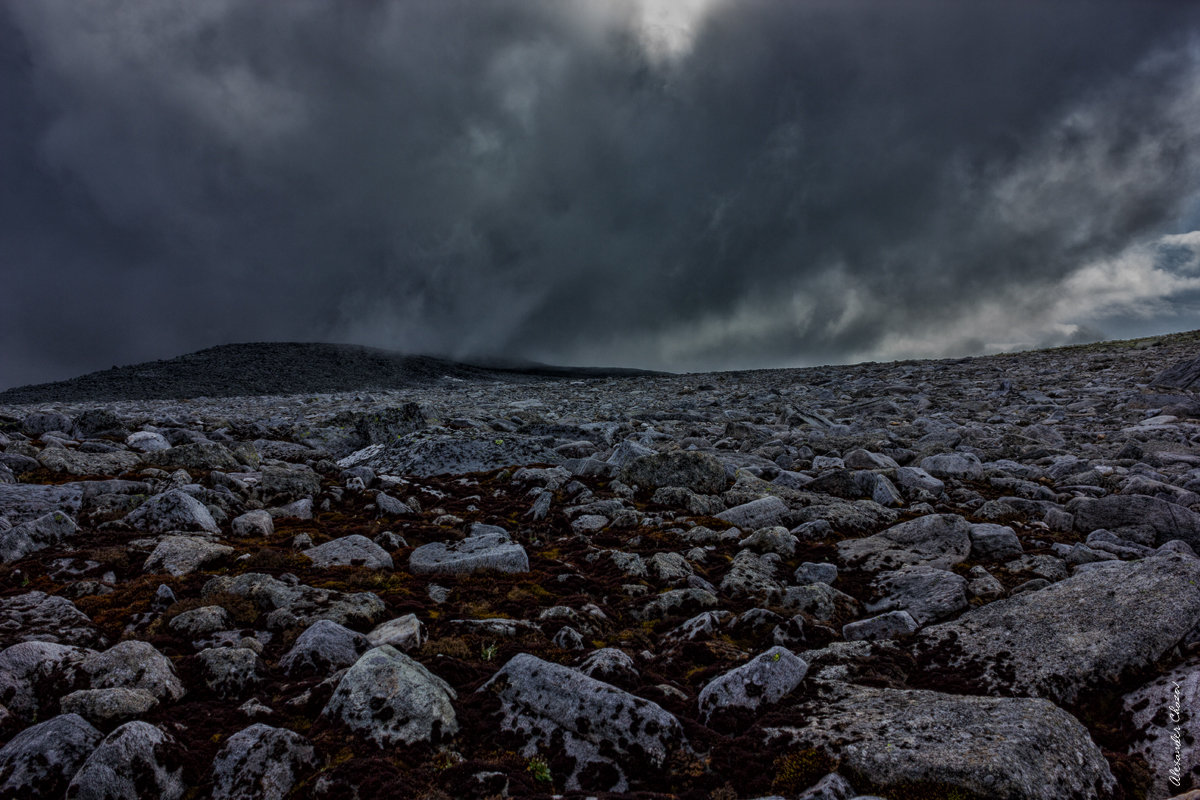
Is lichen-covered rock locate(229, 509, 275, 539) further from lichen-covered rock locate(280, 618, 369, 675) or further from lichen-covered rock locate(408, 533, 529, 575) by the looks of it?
lichen-covered rock locate(280, 618, 369, 675)

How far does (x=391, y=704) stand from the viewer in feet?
16.7

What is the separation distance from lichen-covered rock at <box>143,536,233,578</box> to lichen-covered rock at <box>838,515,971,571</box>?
10.5m

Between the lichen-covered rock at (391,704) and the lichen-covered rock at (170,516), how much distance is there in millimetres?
6885

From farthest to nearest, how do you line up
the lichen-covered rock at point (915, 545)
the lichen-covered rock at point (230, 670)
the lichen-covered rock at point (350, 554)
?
the lichen-covered rock at point (350, 554) < the lichen-covered rock at point (915, 545) < the lichen-covered rock at point (230, 670)

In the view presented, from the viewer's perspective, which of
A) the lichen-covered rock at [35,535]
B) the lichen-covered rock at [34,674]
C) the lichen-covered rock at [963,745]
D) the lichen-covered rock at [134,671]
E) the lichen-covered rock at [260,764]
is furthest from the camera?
the lichen-covered rock at [35,535]

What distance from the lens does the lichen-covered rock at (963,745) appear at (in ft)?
13.0

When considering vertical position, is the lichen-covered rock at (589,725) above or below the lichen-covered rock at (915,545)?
below

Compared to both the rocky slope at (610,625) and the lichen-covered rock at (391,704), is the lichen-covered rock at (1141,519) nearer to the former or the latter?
the rocky slope at (610,625)

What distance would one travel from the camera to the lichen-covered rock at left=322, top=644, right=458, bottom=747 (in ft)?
16.3

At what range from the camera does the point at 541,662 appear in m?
5.71

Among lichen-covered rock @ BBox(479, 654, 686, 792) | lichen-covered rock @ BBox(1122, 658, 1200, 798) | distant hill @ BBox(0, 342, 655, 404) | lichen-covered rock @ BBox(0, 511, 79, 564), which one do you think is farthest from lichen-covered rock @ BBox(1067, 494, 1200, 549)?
distant hill @ BBox(0, 342, 655, 404)

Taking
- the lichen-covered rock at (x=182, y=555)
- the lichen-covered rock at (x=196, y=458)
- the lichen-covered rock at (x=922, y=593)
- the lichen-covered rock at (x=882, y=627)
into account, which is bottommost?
the lichen-covered rock at (x=882, y=627)

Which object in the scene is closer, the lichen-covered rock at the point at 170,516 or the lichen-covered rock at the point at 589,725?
the lichen-covered rock at the point at 589,725

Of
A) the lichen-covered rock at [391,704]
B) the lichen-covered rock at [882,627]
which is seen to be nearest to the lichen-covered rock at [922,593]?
the lichen-covered rock at [882,627]
